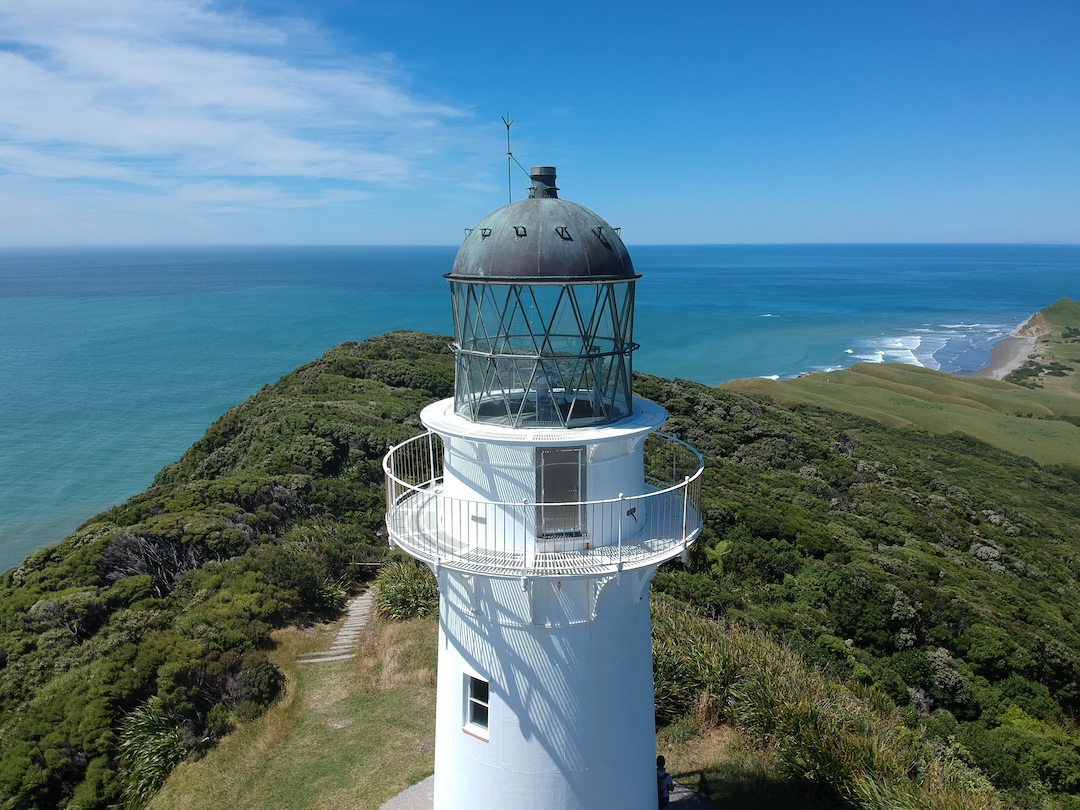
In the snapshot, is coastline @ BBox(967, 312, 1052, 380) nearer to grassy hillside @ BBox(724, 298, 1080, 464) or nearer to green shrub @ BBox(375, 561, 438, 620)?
grassy hillside @ BBox(724, 298, 1080, 464)

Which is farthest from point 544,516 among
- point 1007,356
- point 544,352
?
point 1007,356

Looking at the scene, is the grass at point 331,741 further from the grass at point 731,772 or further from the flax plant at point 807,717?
the flax plant at point 807,717

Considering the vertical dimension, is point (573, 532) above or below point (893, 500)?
above

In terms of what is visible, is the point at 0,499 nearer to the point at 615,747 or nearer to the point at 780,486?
the point at 780,486

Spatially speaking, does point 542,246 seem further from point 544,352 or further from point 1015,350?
point 1015,350

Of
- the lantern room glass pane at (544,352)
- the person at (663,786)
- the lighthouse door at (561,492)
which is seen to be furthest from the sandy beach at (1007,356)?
the lighthouse door at (561,492)

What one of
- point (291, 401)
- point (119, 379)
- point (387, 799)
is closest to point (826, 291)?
point (119, 379)
